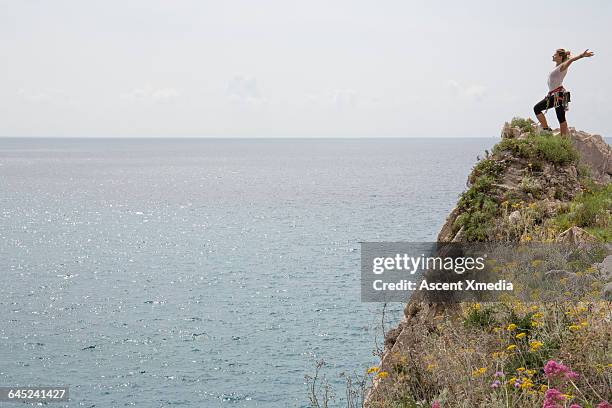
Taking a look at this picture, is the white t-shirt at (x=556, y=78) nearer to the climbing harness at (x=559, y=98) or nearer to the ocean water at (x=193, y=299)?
the climbing harness at (x=559, y=98)

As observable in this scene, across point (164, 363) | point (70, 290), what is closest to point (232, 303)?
point (164, 363)

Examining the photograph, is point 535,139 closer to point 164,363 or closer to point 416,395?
point 416,395

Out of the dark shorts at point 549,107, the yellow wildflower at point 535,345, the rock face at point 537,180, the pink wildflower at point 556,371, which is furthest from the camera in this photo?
the dark shorts at point 549,107

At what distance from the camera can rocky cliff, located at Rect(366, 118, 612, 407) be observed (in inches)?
268

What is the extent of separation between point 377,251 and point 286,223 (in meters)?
21.6

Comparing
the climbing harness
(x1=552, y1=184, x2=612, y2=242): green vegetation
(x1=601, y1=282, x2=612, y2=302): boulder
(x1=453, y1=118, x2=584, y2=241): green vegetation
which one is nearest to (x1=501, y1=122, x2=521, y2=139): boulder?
(x1=453, y1=118, x2=584, y2=241): green vegetation

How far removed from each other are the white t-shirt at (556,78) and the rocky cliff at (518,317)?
50.0 inches

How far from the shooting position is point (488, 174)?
15.6 meters

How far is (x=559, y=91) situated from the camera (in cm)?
1738

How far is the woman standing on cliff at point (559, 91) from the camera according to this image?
17.2 m

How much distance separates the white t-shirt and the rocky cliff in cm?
127

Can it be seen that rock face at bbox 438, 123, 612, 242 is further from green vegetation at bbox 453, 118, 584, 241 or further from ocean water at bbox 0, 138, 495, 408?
ocean water at bbox 0, 138, 495, 408

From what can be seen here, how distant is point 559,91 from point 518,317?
34.9 feet

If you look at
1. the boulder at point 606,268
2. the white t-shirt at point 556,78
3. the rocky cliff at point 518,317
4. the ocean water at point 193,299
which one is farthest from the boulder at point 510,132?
the ocean water at point 193,299
